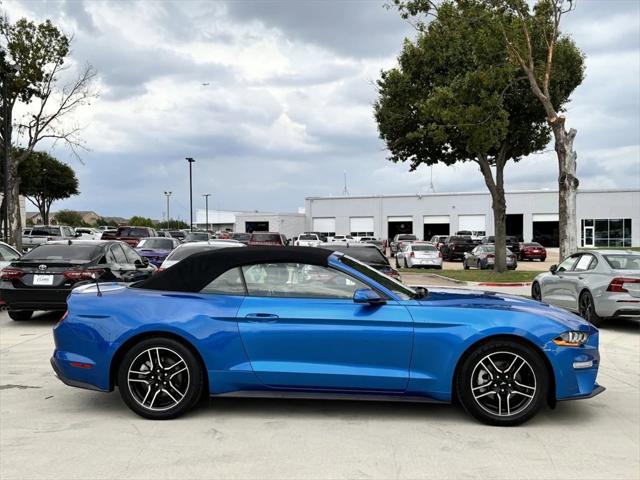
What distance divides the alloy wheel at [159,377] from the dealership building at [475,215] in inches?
2402

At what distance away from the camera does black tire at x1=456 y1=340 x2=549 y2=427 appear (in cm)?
496

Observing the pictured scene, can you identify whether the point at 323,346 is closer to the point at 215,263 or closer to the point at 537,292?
the point at 215,263

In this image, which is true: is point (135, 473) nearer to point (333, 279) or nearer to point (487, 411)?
point (333, 279)

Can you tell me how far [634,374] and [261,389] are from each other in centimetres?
477

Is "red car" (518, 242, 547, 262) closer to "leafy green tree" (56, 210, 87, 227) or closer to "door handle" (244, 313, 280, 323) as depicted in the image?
"door handle" (244, 313, 280, 323)

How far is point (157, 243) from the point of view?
2439 centimetres

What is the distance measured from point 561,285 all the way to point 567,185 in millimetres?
8606

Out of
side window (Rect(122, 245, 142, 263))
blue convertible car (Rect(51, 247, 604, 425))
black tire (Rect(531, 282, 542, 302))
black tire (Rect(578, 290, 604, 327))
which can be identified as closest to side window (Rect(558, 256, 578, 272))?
black tire (Rect(531, 282, 542, 302))

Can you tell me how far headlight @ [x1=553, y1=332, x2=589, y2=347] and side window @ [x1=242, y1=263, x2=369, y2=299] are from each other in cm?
163

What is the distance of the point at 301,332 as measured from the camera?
498 cm

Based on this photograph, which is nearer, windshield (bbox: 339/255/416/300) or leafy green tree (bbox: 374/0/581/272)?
windshield (bbox: 339/255/416/300)

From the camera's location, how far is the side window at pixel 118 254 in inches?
468

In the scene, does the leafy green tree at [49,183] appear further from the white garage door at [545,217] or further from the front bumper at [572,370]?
the front bumper at [572,370]

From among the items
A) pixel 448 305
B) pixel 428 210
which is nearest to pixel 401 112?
pixel 448 305
